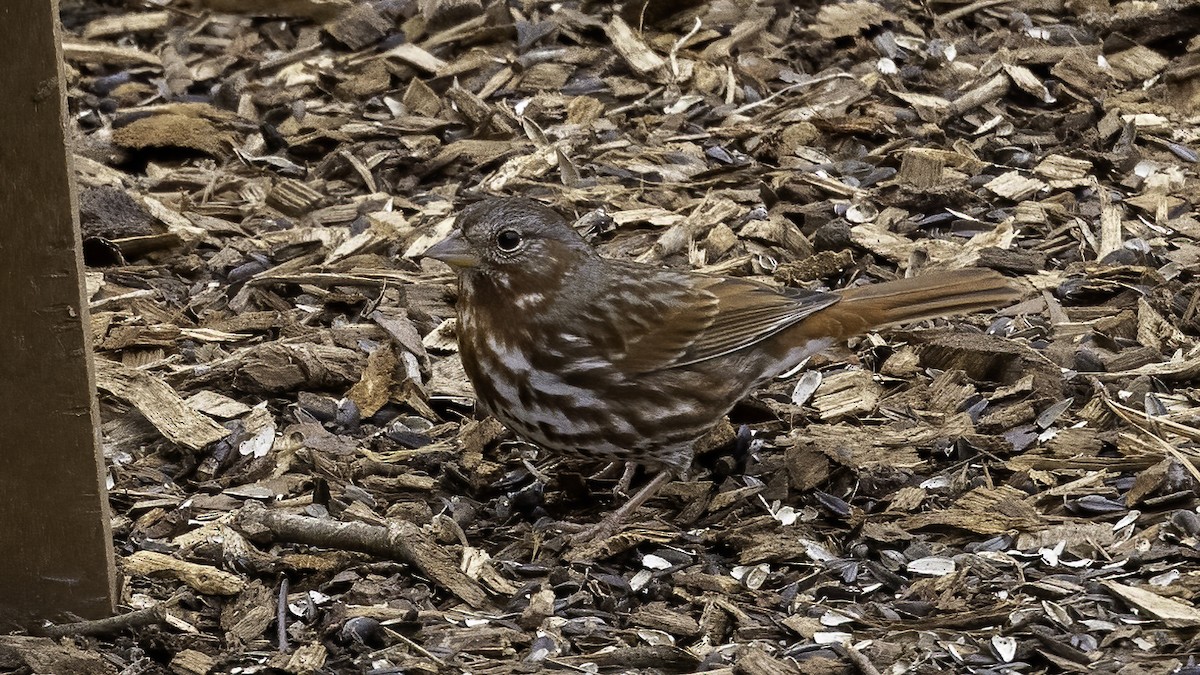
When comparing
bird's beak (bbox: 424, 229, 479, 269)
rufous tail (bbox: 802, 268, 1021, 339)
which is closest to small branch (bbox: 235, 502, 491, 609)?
bird's beak (bbox: 424, 229, 479, 269)

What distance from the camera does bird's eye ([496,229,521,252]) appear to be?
553 centimetres

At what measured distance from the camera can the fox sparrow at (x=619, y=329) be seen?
214 inches

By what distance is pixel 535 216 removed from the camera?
5.57 metres

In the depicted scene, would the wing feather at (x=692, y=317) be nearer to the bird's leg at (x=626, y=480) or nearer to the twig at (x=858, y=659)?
the bird's leg at (x=626, y=480)

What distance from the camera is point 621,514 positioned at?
546 centimetres

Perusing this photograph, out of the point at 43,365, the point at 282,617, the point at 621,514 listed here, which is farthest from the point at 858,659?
the point at 43,365

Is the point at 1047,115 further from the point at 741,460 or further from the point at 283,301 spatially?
the point at 283,301

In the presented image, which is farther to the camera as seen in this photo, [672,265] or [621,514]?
[672,265]

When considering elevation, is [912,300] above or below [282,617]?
above

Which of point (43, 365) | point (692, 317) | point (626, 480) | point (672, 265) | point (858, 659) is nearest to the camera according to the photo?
point (43, 365)

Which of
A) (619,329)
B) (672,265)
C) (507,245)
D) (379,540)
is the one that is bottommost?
(379,540)

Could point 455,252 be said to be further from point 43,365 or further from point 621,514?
point 43,365

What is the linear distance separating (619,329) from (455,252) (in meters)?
0.62

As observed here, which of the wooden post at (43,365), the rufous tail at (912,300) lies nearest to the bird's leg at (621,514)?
the rufous tail at (912,300)
